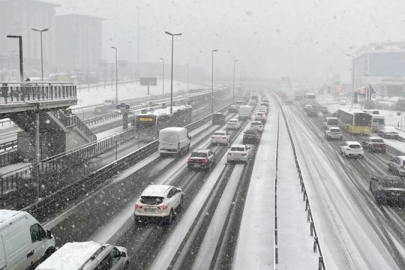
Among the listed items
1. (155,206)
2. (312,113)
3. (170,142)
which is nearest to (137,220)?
(155,206)

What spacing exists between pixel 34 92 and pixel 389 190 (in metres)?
18.5

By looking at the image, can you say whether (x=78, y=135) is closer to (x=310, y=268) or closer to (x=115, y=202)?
(x=115, y=202)

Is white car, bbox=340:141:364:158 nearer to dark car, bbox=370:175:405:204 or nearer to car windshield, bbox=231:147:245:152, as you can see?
car windshield, bbox=231:147:245:152

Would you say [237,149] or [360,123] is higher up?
[360,123]

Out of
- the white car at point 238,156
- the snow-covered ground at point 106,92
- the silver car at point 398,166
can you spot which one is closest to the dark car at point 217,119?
the white car at point 238,156

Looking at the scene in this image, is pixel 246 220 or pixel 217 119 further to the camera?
pixel 217 119

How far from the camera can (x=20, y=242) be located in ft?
41.6

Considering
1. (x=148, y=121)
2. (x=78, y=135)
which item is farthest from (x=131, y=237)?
(x=148, y=121)

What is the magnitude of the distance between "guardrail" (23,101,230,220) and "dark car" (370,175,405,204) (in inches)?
575

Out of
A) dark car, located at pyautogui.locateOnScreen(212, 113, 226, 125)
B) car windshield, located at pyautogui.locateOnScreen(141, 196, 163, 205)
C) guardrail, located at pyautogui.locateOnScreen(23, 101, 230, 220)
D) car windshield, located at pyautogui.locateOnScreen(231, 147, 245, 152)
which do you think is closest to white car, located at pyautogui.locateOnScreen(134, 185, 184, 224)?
car windshield, located at pyautogui.locateOnScreen(141, 196, 163, 205)

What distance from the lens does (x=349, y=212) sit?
21.6 meters

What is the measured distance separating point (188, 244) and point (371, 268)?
6.15 metres

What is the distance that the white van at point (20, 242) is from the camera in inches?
473

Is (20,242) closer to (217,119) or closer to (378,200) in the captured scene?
(378,200)
